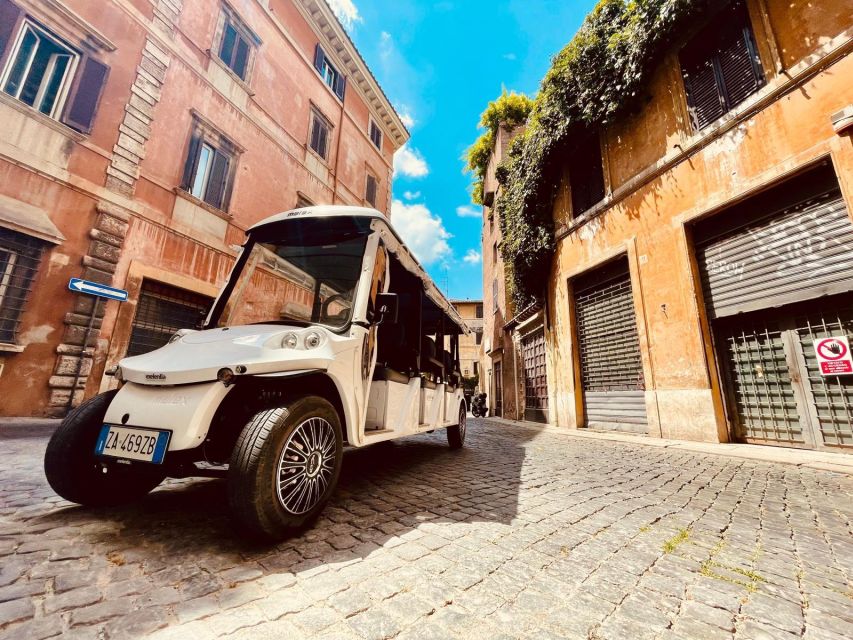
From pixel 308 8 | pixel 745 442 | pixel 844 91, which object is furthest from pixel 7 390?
pixel 308 8

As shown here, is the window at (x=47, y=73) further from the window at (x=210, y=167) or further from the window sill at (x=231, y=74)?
the window sill at (x=231, y=74)

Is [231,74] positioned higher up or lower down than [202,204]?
higher up

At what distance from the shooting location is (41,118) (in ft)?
20.9

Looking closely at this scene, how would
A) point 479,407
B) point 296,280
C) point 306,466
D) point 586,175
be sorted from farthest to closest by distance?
1. point 479,407
2. point 586,175
3. point 296,280
4. point 306,466

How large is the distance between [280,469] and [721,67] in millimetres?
10354

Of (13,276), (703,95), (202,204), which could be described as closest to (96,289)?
(13,276)

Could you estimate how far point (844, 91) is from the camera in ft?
16.9

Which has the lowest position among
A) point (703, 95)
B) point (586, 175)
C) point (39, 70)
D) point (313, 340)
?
point (313, 340)

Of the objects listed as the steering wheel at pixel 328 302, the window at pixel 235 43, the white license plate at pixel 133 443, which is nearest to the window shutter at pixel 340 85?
the window at pixel 235 43

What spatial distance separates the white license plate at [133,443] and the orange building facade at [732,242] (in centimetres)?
785

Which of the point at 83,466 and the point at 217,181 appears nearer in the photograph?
the point at 83,466

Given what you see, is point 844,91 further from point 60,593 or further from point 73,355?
point 73,355

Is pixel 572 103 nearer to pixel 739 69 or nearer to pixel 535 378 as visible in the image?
pixel 739 69

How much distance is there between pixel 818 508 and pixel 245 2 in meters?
16.1
